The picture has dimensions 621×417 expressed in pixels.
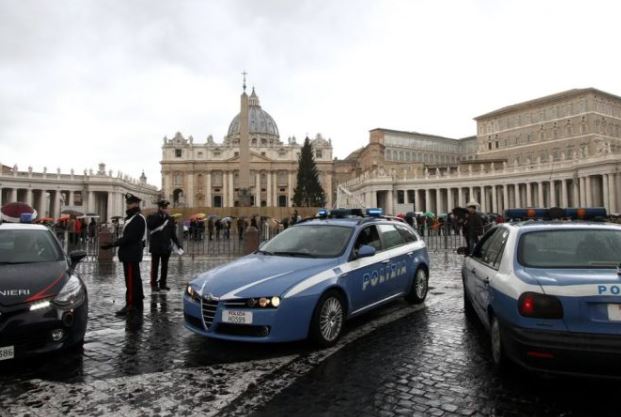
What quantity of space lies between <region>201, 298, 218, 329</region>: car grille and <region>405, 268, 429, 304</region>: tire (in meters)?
3.96

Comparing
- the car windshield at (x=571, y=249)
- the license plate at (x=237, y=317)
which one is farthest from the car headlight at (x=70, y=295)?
the car windshield at (x=571, y=249)

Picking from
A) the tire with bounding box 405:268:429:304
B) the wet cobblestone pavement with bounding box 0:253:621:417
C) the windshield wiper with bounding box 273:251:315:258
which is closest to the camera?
the wet cobblestone pavement with bounding box 0:253:621:417

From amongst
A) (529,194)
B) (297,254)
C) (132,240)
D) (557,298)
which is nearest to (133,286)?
(132,240)

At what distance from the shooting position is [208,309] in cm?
528

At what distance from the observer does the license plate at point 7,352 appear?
4.48 metres

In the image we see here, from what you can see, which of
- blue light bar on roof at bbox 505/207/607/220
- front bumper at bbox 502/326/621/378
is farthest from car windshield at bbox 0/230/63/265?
blue light bar on roof at bbox 505/207/607/220

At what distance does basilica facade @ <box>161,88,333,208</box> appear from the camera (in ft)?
336

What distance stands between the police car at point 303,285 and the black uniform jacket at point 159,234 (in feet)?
10.3

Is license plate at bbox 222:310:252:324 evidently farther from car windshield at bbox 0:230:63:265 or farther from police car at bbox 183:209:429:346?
car windshield at bbox 0:230:63:265

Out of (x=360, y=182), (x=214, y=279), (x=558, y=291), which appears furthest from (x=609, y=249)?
(x=360, y=182)

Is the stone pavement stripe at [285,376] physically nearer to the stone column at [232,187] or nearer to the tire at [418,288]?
the tire at [418,288]

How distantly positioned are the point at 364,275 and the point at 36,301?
3901mm

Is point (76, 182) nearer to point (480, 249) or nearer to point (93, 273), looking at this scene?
point (93, 273)

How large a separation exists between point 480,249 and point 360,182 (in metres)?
74.4
